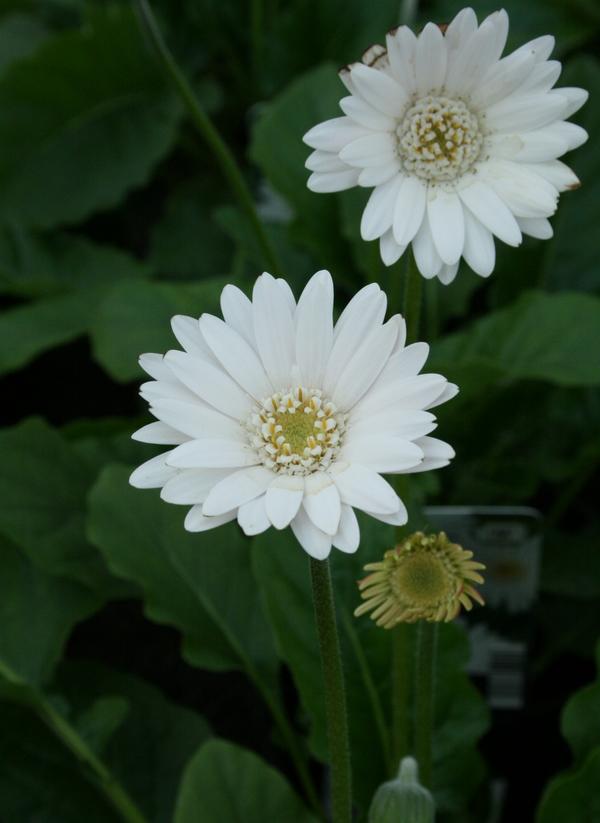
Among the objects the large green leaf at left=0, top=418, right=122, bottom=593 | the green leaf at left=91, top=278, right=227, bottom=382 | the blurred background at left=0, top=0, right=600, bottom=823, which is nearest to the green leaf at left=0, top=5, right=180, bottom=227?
the blurred background at left=0, top=0, right=600, bottom=823

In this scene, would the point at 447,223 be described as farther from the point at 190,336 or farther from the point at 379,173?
the point at 190,336

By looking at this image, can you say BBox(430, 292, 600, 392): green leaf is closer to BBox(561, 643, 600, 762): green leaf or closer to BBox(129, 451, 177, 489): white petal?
BBox(561, 643, 600, 762): green leaf

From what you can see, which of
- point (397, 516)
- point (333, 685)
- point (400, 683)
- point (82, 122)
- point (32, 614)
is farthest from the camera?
point (82, 122)

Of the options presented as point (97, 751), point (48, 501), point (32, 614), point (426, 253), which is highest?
point (426, 253)

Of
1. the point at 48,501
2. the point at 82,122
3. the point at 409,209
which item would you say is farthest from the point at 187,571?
the point at 82,122

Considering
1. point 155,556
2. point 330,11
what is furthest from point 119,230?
point 155,556

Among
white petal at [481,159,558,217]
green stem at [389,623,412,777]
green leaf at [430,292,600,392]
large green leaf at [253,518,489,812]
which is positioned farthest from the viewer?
green leaf at [430,292,600,392]
